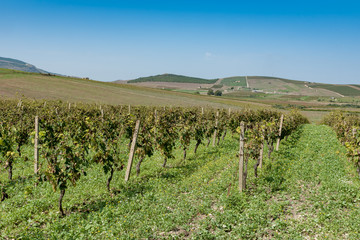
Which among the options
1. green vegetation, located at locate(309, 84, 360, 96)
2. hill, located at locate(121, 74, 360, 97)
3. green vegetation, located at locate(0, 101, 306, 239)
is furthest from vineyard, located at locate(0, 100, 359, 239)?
green vegetation, located at locate(309, 84, 360, 96)

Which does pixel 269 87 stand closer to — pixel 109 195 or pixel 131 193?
pixel 131 193

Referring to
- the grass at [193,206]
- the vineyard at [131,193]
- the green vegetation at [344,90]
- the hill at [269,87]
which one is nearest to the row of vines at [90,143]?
the vineyard at [131,193]

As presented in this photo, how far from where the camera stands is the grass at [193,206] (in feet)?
20.9

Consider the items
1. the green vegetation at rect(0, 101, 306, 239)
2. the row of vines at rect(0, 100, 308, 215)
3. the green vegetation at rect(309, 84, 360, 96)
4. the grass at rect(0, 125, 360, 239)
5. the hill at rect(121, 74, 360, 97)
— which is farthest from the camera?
the hill at rect(121, 74, 360, 97)

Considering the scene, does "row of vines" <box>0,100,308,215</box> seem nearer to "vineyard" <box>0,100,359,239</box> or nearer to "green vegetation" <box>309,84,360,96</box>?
"vineyard" <box>0,100,359,239</box>

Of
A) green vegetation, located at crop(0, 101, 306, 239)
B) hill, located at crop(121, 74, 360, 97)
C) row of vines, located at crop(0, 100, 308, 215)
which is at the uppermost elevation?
hill, located at crop(121, 74, 360, 97)

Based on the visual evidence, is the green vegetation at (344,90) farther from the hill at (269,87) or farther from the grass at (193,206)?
the grass at (193,206)

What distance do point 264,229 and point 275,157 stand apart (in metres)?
8.53

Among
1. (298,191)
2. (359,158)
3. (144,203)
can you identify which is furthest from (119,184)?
(359,158)

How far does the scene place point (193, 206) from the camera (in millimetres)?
7848

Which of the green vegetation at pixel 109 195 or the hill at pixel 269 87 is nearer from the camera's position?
the green vegetation at pixel 109 195

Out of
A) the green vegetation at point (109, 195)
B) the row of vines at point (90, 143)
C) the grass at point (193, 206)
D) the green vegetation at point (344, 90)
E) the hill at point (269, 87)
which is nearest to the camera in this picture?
the grass at point (193, 206)

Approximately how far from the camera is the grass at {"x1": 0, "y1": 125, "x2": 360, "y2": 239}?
250 inches

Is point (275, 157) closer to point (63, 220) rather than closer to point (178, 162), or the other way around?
point (178, 162)
